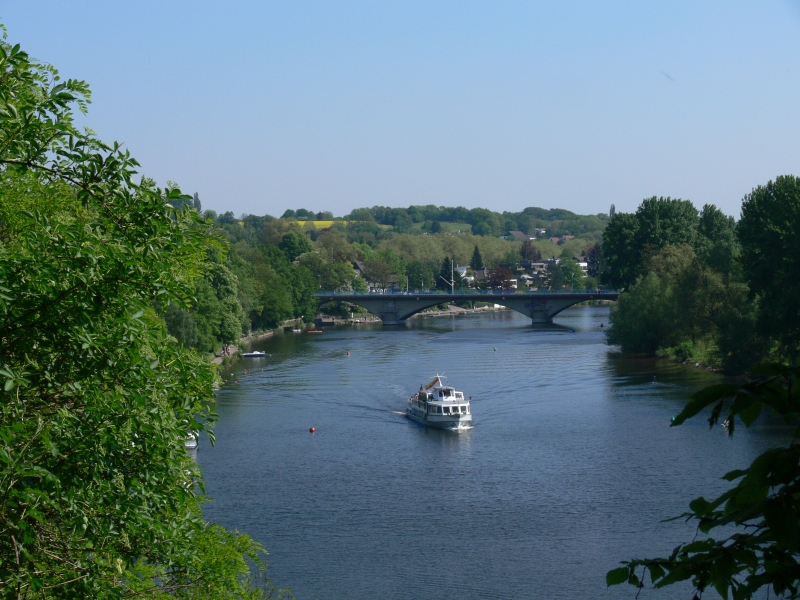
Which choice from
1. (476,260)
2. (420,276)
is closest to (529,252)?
(476,260)

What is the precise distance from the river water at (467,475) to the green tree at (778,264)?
13.2 ft

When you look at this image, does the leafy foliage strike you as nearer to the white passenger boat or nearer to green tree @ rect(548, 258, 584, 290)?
the white passenger boat

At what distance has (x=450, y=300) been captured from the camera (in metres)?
69.2

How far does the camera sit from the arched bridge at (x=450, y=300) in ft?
221

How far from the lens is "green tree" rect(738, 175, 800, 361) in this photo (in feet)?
101

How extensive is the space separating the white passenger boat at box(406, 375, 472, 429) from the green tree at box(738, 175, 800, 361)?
34.5ft

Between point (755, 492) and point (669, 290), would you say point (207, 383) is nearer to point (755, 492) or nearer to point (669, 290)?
point (755, 492)

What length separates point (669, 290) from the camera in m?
44.9

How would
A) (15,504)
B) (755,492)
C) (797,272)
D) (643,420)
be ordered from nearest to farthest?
1. (755,492)
2. (15,504)
3. (643,420)
4. (797,272)

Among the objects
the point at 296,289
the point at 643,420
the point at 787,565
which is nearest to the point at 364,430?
the point at 643,420

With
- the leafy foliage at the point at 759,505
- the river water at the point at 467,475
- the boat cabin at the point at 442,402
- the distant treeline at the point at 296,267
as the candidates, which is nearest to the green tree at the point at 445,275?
the distant treeline at the point at 296,267

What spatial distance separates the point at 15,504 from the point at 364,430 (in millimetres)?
23634

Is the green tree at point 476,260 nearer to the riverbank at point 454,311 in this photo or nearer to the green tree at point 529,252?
the green tree at point 529,252

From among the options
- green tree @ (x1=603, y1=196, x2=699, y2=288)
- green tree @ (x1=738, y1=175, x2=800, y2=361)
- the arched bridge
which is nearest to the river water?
green tree @ (x1=738, y1=175, x2=800, y2=361)
